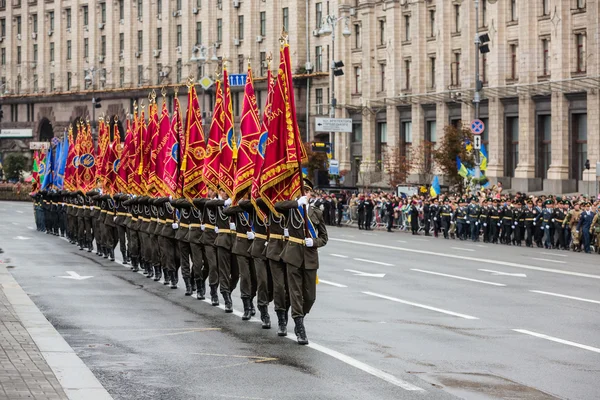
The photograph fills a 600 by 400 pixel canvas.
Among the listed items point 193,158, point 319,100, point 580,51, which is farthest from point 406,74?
point 193,158

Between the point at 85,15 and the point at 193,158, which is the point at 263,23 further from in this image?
the point at 193,158

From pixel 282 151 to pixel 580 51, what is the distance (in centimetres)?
4507

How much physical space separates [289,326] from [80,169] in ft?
66.8

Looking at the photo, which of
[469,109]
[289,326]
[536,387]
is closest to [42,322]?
[289,326]

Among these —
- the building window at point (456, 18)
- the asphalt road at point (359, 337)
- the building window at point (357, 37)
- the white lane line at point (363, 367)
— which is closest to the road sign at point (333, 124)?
the building window at point (456, 18)

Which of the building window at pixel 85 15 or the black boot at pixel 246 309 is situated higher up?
the building window at pixel 85 15

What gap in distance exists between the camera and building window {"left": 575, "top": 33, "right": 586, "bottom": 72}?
186 ft

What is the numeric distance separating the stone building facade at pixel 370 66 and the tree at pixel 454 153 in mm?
5256

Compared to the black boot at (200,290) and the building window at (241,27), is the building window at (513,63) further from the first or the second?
the black boot at (200,290)

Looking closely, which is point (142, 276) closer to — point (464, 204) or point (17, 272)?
point (17, 272)

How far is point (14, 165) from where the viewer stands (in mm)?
102875

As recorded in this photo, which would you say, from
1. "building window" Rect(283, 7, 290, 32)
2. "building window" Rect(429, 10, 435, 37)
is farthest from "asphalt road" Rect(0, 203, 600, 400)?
"building window" Rect(283, 7, 290, 32)

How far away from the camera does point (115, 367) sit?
11812 millimetres

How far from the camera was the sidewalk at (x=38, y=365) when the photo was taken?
9.95 metres
